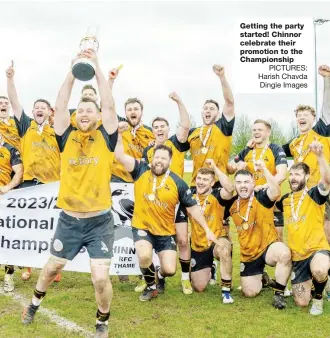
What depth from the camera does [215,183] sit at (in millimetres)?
7844

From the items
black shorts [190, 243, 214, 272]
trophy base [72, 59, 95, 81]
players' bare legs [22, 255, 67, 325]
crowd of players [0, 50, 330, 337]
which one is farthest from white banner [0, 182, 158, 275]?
trophy base [72, 59, 95, 81]

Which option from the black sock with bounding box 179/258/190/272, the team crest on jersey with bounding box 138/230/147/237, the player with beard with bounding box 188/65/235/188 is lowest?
the black sock with bounding box 179/258/190/272

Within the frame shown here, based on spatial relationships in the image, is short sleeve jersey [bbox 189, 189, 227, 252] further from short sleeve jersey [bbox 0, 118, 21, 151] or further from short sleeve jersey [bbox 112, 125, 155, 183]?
short sleeve jersey [bbox 0, 118, 21, 151]

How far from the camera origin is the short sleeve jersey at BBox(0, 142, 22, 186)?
7836mm

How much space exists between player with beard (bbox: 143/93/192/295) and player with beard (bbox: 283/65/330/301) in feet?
5.60

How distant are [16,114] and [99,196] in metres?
2.87

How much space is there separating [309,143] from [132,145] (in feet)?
9.01

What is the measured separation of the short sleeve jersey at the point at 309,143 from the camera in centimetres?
731

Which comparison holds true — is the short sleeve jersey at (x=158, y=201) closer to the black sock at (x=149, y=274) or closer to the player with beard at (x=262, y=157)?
the black sock at (x=149, y=274)

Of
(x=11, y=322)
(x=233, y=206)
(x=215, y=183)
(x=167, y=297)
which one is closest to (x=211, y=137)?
(x=215, y=183)

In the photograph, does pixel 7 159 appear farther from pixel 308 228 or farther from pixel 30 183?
pixel 308 228

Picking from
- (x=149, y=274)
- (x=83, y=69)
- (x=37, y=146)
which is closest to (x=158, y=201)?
(x=149, y=274)

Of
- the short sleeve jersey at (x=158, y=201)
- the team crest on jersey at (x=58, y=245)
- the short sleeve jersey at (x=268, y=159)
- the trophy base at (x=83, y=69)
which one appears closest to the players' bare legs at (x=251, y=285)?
the short sleeve jersey at (x=158, y=201)

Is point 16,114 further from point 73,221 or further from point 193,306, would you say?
point 193,306
